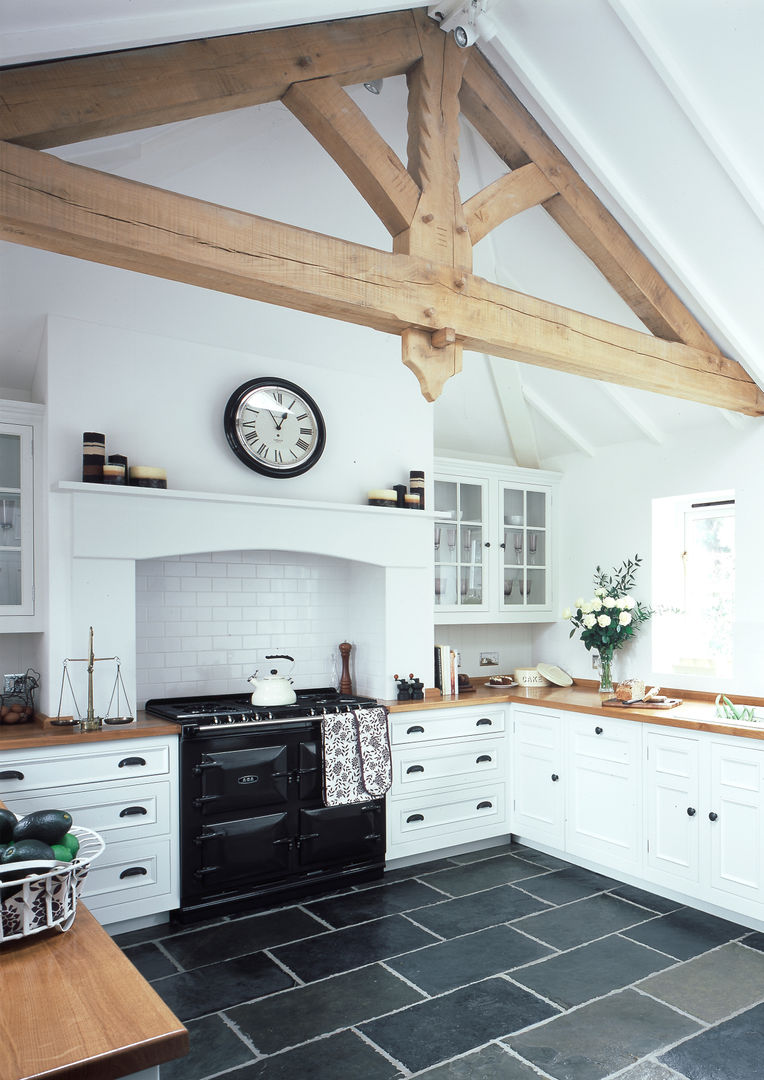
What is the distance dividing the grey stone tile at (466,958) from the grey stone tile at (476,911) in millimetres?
93

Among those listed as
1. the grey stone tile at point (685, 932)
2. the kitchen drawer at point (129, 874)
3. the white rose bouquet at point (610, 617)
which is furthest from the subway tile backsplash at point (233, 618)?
the grey stone tile at point (685, 932)

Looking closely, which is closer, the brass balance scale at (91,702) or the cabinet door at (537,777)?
the brass balance scale at (91,702)

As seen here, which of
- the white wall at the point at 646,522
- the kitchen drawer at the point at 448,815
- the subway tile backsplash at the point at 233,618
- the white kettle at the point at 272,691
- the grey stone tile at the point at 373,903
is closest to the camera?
the grey stone tile at the point at 373,903

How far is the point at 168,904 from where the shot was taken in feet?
12.0

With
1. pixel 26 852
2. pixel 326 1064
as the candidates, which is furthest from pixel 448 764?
pixel 26 852

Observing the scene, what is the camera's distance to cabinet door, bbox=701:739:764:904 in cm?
367

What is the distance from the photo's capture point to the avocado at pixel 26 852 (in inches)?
64.4

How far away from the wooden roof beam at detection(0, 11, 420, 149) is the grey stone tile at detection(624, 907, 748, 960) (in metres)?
3.87

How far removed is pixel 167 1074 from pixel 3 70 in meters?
3.19

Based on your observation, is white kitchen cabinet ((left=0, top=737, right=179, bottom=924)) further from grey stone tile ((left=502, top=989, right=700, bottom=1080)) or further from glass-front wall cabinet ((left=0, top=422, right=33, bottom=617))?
grey stone tile ((left=502, top=989, right=700, bottom=1080))

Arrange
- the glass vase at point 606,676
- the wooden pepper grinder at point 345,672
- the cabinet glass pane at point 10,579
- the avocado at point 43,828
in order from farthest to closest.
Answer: the glass vase at point 606,676 < the wooden pepper grinder at point 345,672 < the cabinet glass pane at point 10,579 < the avocado at point 43,828

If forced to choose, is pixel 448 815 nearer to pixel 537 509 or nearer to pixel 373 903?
pixel 373 903

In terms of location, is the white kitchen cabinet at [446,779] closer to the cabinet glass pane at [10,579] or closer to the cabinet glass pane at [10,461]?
the cabinet glass pane at [10,579]

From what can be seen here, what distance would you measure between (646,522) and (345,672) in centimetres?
226
